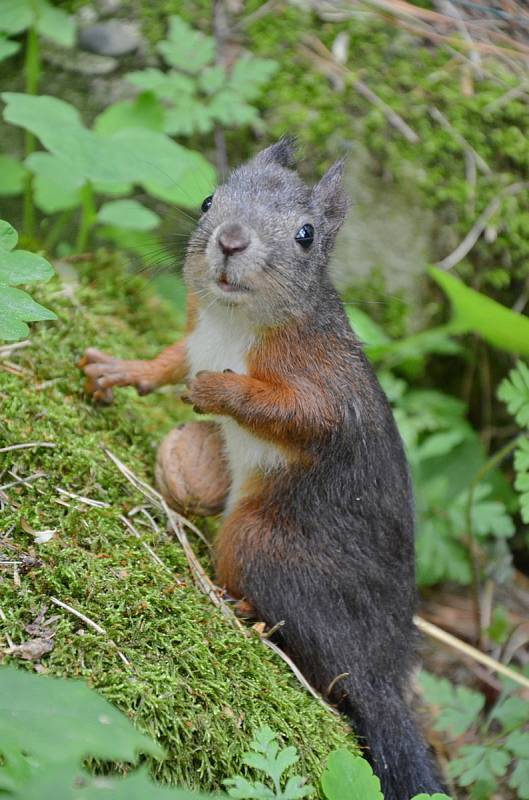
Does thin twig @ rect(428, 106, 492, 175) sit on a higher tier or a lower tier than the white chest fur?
higher

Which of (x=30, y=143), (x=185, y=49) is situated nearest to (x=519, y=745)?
(x=30, y=143)

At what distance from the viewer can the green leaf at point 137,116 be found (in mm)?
4746

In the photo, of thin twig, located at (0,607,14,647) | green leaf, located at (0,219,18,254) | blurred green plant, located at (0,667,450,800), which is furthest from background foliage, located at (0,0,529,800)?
blurred green plant, located at (0,667,450,800)

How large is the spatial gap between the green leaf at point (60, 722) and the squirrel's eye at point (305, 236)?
6.30ft

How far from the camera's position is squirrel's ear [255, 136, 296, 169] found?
359cm

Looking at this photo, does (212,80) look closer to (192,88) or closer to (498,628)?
(192,88)

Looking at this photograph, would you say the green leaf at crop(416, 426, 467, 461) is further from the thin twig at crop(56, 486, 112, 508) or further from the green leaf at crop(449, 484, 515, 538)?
the thin twig at crop(56, 486, 112, 508)

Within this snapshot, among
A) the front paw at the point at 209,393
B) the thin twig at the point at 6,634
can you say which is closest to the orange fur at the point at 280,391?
the front paw at the point at 209,393

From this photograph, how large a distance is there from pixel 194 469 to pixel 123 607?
0.87 meters

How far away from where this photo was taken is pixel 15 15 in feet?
14.6

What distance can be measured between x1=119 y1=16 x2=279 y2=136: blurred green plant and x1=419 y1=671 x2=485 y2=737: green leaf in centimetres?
301

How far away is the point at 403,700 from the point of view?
10.9ft

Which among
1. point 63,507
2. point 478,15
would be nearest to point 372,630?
point 63,507

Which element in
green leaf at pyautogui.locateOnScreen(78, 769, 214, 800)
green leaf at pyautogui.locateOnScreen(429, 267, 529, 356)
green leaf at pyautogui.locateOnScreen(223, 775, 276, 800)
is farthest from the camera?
green leaf at pyautogui.locateOnScreen(429, 267, 529, 356)
